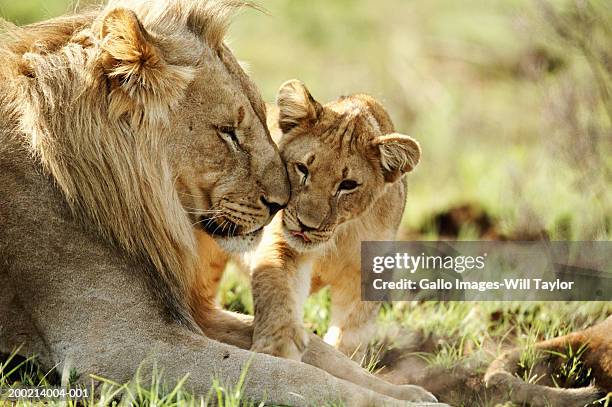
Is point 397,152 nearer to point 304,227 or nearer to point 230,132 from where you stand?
point 304,227

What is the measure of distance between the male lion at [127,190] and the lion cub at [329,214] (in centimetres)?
31

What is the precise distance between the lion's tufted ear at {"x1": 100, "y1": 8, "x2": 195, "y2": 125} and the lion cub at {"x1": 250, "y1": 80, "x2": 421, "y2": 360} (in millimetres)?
754

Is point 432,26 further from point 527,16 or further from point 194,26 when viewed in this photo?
point 194,26

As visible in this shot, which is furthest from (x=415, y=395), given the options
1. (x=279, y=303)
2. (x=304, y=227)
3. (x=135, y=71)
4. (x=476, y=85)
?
(x=476, y=85)

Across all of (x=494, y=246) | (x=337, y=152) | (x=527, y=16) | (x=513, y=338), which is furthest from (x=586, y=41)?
(x=337, y=152)

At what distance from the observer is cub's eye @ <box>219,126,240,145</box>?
4.07 metres

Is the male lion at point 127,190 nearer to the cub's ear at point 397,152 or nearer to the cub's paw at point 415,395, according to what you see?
the cub's paw at point 415,395

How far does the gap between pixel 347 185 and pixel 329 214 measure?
193 mm

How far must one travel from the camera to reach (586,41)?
7.68 metres

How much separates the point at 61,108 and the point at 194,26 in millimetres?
638

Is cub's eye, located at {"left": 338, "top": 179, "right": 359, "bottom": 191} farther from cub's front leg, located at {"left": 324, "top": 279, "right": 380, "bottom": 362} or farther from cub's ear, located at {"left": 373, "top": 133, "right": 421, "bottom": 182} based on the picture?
cub's front leg, located at {"left": 324, "top": 279, "right": 380, "bottom": 362}

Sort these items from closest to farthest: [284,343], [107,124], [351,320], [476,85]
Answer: [107,124]
[284,343]
[351,320]
[476,85]

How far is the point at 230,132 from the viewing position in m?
4.10

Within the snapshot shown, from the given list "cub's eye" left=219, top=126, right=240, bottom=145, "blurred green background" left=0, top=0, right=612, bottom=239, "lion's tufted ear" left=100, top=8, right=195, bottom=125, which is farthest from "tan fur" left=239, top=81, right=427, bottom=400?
"lion's tufted ear" left=100, top=8, right=195, bottom=125
